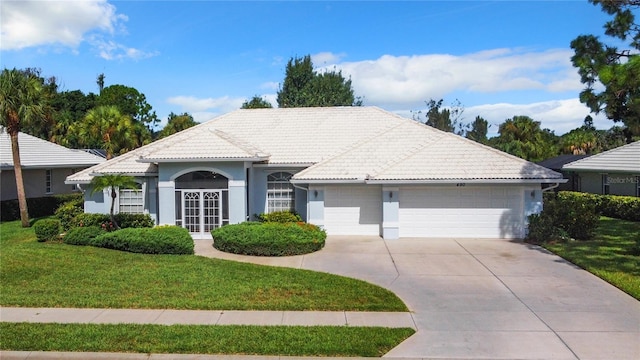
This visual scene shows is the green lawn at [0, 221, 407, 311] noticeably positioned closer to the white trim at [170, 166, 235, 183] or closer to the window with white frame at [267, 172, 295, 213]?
the white trim at [170, 166, 235, 183]

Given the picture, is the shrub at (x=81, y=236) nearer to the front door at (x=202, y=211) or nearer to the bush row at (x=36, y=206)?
the front door at (x=202, y=211)

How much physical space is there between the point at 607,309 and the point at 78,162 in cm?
2892

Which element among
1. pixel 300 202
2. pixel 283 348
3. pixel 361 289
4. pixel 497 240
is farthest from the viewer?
pixel 300 202

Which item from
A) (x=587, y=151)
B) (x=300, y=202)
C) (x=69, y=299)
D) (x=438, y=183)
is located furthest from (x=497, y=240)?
(x=587, y=151)

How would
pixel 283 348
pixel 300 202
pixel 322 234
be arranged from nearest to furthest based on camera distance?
pixel 283 348
pixel 322 234
pixel 300 202

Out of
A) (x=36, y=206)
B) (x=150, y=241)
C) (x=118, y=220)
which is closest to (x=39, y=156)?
(x=36, y=206)

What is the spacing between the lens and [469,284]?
39.1 ft

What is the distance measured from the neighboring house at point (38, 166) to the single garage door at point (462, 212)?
66.4 ft

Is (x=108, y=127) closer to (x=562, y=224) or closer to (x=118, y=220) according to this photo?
(x=118, y=220)

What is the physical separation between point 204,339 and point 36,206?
72.2ft

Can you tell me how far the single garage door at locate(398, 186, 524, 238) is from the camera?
60.8 feet

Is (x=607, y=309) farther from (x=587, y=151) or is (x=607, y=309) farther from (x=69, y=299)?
(x=587, y=151)

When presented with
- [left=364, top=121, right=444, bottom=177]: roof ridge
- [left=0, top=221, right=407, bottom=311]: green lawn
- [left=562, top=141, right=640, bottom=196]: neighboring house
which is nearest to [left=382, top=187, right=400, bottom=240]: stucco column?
[left=364, top=121, right=444, bottom=177]: roof ridge

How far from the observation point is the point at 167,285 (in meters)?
11.6
